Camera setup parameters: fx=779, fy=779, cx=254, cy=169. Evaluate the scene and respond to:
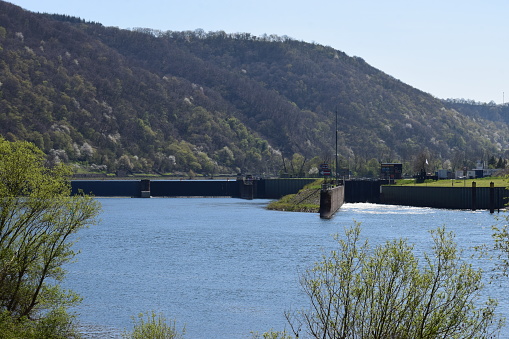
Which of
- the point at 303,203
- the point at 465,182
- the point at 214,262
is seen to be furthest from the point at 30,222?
the point at 465,182

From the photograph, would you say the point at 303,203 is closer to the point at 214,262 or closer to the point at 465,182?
the point at 465,182

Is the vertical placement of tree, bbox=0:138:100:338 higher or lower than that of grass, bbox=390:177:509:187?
lower

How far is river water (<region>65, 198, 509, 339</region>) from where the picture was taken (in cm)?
5097

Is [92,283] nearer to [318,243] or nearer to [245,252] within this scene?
[245,252]

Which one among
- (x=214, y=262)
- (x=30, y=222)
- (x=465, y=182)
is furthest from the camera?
(x=465, y=182)

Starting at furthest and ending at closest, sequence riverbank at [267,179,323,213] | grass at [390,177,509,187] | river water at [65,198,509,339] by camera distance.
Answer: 1. grass at [390,177,509,187]
2. riverbank at [267,179,323,213]
3. river water at [65,198,509,339]

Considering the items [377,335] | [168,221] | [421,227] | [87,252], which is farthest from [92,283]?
[168,221]

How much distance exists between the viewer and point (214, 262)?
76.1 m

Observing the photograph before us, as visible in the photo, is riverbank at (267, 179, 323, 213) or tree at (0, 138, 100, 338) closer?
tree at (0, 138, 100, 338)

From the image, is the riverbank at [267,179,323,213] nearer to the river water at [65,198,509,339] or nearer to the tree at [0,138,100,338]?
the river water at [65,198,509,339]

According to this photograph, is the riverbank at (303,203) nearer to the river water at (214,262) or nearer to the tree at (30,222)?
the river water at (214,262)

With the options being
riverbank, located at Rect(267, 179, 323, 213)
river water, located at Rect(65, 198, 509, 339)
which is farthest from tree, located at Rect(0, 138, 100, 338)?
riverbank, located at Rect(267, 179, 323, 213)

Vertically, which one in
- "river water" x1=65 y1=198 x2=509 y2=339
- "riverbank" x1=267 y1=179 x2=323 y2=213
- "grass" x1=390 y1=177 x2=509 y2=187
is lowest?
"river water" x1=65 y1=198 x2=509 y2=339

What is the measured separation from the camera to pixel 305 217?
130750mm
